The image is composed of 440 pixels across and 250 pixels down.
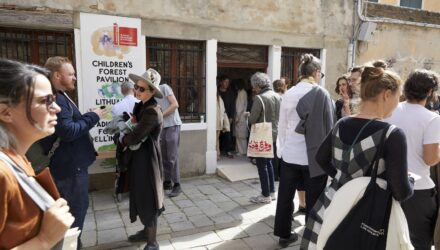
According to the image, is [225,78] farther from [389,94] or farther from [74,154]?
[389,94]

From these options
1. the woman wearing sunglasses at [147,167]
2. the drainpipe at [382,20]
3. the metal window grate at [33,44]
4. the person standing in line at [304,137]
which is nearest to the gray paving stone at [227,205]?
the person standing in line at [304,137]

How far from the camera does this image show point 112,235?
12.6ft

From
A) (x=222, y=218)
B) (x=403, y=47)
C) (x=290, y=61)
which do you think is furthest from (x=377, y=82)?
(x=403, y=47)

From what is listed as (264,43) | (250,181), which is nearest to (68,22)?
(264,43)

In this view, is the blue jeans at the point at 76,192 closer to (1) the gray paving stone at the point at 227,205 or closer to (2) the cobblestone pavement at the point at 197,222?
(2) the cobblestone pavement at the point at 197,222

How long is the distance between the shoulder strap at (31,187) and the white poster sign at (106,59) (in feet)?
13.5

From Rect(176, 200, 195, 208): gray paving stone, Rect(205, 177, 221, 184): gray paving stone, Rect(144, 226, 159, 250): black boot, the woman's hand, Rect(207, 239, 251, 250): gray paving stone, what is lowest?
Rect(205, 177, 221, 184): gray paving stone

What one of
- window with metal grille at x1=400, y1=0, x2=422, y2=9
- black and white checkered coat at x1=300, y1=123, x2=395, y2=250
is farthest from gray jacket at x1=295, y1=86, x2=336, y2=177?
window with metal grille at x1=400, y1=0, x2=422, y2=9

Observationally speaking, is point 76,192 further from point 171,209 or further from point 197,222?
point 171,209

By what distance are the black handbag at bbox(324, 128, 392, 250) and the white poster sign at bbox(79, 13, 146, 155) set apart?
13.7 ft

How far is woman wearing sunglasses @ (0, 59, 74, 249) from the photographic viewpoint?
112 centimetres

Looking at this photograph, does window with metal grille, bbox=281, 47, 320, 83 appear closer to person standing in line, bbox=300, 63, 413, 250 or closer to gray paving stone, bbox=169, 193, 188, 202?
gray paving stone, bbox=169, 193, 188, 202

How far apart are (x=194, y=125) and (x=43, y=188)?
15.9 feet

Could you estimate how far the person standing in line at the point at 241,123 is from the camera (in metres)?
7.47
